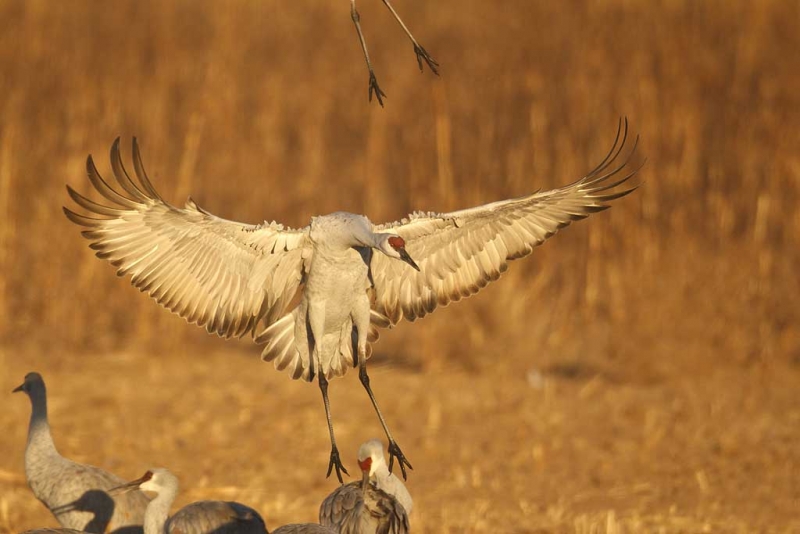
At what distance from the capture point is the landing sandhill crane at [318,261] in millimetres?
6109

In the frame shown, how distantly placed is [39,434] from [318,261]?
1.77 metres

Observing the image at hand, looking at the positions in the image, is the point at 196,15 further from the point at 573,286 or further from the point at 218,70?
the point at 573,286

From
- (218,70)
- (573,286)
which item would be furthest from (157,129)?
(573,286)

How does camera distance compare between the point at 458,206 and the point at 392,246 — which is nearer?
the point at 392,246

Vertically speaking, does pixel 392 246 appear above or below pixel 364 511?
above

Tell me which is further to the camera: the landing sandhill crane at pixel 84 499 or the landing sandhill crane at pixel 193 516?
the landing sandhill crane at pixel 84 499

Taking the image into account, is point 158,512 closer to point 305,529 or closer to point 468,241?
point 305,529

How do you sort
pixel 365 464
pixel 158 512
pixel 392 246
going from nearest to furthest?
pixel 158 512 < pixel 392 246 < pixel 365 464

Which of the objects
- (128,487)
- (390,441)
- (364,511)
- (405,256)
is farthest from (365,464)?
(128,487)

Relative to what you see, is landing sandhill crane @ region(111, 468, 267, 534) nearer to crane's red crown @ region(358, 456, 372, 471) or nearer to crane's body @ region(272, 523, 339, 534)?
crane's body @ region(272, 523, 339, 534)

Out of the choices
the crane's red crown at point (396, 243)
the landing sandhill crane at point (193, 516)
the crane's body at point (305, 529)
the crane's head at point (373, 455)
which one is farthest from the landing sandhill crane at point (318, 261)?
the crane's body at point (305, 529)

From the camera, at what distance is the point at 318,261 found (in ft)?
20.4

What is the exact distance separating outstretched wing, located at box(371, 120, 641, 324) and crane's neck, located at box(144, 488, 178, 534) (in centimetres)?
151

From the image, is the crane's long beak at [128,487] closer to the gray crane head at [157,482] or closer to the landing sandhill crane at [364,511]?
the gray crane head at [157,482]
